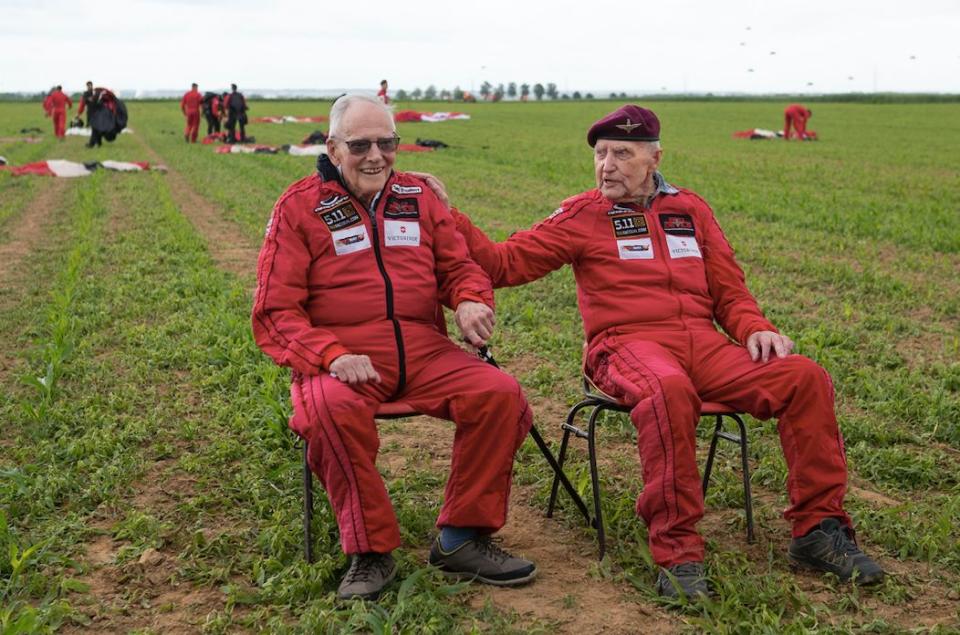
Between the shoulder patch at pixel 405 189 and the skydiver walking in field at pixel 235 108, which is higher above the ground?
the skydiver walking in field at pixel 235 108

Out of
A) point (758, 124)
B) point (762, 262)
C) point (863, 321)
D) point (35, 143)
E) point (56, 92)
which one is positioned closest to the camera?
point (863, 321)

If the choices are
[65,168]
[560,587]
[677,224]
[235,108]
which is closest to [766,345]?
[677,224]

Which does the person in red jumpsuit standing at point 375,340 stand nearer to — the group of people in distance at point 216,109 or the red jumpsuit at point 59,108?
the group of people in distance at point 216,109

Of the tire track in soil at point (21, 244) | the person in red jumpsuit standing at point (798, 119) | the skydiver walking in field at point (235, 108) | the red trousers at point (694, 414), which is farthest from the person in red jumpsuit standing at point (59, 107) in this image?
the red trousers at point (694, 414)

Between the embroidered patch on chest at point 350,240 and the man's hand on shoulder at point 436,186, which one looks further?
the man's hand on shoulder at point 436,186

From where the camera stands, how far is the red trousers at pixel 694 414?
3.57 metres

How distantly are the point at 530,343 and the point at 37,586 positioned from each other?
13.7ft

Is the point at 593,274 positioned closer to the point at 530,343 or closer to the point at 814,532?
the point at 814,532

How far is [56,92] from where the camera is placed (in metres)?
33.0

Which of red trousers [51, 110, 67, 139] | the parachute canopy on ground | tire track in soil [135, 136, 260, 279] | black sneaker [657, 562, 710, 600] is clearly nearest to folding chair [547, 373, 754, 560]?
black sneaker [657, 562, 710, 600]

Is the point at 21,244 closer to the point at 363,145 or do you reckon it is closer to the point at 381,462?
the point at 381,462

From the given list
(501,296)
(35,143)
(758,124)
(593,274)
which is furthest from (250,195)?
(758,124)

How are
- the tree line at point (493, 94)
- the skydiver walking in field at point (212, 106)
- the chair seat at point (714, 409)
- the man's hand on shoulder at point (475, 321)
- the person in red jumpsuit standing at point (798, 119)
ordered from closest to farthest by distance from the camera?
1. the chair seat at point (714, 409)
2. the man's hand on shoulder at point (475, 321)
3. the skydiver walking in field at point (212, 106)
4. the person in red jumpsuit standing at point (798, 119)
5. the tree line at point (493, 94)

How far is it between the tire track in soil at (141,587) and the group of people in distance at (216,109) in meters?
25.6
